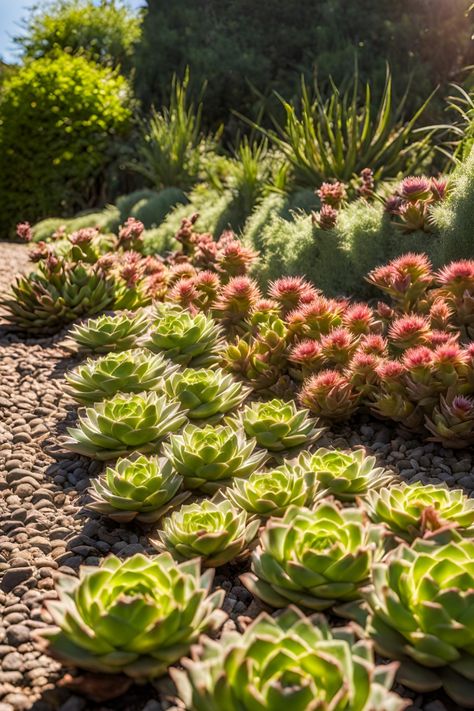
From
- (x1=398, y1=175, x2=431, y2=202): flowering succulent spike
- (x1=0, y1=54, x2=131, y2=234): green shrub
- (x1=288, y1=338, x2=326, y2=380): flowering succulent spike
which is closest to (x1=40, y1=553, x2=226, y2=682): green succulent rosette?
(x1=288, y1=338, x2=326, y2=380): flowering succulent spike

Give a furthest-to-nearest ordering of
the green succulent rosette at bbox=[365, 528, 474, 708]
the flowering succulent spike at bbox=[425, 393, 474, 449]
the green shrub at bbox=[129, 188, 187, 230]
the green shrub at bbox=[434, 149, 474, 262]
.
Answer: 1. the green shrub at bbox=[129, 188, 187, 230]
2. the green shrub at bbox=[434, 149, 474, 262]
3. the flowering succulent spike at bbox=[425, 393, 474, 449]
4. the green succulent rosette at bbox=[365, 528, 474, 708]

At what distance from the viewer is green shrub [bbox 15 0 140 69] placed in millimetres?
13648

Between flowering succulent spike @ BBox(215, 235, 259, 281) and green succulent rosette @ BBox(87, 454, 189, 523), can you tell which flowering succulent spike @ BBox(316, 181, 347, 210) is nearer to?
flowering succulent spike @ BBox(215, 235, 259, 281)

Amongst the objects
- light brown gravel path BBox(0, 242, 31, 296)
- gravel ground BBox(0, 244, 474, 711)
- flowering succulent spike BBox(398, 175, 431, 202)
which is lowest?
light brown gravel path BBox(0, 242, 31, 296)

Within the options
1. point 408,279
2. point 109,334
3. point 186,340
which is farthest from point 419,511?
point 109,334

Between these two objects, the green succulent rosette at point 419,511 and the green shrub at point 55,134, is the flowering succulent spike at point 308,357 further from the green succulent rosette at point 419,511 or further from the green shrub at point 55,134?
the green shrub at point 55,134

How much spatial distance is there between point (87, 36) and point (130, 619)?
14.0m

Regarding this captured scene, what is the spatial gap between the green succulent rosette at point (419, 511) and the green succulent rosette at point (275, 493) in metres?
0.22

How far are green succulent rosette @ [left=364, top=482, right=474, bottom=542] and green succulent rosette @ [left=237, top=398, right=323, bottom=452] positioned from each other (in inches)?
24.7

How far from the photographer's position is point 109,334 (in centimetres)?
387

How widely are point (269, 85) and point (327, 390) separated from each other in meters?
10.3

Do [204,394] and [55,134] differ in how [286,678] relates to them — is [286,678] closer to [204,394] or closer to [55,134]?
[204,394]

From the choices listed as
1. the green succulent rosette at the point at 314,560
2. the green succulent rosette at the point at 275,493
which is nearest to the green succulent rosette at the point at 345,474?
the green succulent rosette at the point at 275,493

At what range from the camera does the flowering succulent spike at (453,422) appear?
275 centimetres
